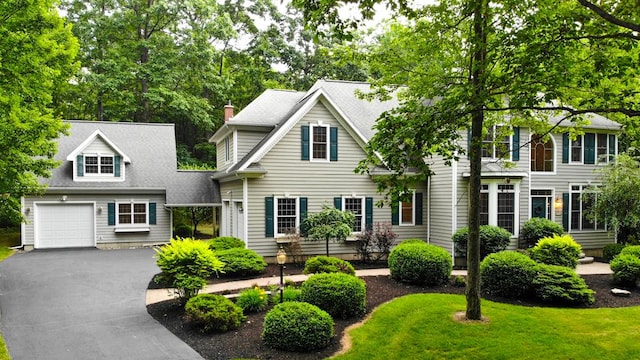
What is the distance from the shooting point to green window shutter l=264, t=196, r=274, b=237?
53.6 feet

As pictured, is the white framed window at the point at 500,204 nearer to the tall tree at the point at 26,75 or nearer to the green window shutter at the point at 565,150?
the green window shutter at the point at 565,150

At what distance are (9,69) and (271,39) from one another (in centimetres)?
2733

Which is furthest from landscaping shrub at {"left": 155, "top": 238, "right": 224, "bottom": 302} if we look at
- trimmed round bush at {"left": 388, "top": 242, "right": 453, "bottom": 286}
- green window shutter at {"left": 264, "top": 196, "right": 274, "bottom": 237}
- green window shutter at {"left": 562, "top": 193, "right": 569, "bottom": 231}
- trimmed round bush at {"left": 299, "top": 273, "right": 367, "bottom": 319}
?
green window shutter at {"left": 562, "top": 193, "right": 569, "bottom": 231}

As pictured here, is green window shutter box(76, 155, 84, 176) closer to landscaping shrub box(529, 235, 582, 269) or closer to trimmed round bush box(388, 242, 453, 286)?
trimmed round bush box(388, 242, 453, 286)

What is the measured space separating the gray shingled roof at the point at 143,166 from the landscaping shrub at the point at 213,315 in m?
12.9

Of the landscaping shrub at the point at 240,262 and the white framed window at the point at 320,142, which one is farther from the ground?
the white framed window at the point at 320,142

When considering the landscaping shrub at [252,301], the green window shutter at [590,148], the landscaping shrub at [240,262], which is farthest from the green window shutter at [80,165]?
the green window shutter at [590,148]

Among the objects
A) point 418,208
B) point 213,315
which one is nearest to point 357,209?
point 418,208

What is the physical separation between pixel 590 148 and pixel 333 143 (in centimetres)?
1155

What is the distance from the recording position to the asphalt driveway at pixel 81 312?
8.11 m

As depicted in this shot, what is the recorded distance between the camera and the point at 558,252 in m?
13.6

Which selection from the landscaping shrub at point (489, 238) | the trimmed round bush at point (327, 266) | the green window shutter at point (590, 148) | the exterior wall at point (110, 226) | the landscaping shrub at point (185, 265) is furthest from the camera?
the exterior wall at point (110, 226)

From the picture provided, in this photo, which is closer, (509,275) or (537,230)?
(509,275)

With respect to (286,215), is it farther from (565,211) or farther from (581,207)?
(581,207)
